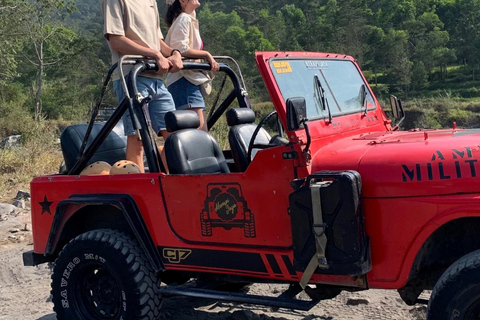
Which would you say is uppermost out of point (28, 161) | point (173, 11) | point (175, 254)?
point (173, 11)

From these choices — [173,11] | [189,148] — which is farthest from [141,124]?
[173,11]

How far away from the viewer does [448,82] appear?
47.5 metres

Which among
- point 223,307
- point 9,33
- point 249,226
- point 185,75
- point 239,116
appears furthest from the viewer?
point 9,33

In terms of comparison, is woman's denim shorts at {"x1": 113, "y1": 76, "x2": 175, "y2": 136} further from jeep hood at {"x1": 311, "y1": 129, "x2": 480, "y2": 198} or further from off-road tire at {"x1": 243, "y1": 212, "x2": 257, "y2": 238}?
jeep hood at {"x1": 311, "y1": 129, "x2": 480, "y2": 198}

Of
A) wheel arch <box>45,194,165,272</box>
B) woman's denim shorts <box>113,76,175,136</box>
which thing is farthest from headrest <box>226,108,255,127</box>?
wheel arch <box>45,194,165,272</box>

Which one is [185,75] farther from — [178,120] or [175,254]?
[175,254]

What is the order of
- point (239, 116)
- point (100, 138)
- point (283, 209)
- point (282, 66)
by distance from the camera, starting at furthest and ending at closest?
point (239, 116), point (100, 138), point (282, 66), point (283, 209)

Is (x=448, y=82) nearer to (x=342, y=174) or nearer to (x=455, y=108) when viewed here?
(x=455, y=108)

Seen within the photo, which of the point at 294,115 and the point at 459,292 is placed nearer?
the point at 459,292

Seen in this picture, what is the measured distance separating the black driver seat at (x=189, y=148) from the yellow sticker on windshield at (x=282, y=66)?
29.2 inches

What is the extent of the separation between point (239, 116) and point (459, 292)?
7.33 ft

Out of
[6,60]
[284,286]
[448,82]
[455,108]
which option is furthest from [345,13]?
[284,286]

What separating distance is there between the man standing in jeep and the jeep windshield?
0.99m

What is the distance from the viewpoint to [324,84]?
4.04 meters
